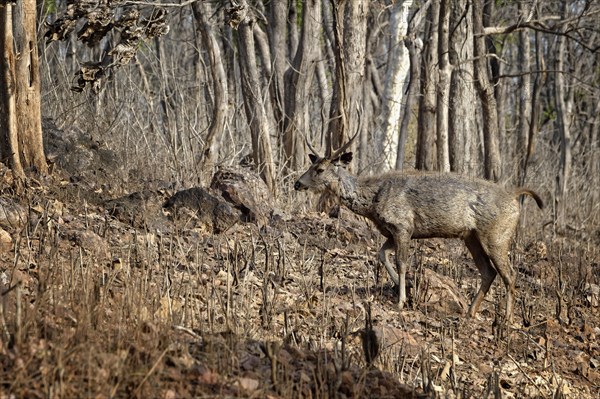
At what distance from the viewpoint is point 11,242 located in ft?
30.8

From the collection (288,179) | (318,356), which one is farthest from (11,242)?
(288,179)

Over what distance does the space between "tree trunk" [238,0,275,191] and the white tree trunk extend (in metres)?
3.76

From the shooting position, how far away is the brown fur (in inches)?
422

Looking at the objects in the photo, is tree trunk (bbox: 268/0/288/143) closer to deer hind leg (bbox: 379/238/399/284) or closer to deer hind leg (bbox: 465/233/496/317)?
deer hind leg (bbox: 379/238/399/284)

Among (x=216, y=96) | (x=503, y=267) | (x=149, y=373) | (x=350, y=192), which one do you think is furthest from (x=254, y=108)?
(x=149, y=373)

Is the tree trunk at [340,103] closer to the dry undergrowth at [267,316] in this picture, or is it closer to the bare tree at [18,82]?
the dry undergrowth at [267,316]

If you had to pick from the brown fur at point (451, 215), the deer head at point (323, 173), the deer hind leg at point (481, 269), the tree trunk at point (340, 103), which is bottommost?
the deer hind leg at point (481, 269)

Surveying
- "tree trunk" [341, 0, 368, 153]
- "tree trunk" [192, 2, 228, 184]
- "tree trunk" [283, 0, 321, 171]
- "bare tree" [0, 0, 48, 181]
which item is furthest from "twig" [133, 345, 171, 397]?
"tree trunk" [283, 0, 321, 171]

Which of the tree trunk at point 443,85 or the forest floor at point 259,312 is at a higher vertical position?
the tree trunk at point 443,85

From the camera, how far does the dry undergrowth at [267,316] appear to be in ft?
19.8

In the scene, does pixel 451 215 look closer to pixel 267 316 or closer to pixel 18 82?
pixel 267 316

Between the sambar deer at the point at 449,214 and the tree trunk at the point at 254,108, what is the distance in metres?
3.82

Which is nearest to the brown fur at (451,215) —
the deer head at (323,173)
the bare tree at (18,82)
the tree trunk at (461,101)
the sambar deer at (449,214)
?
the sambar deer at (449,214)

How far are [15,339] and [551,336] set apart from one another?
20.3ft
